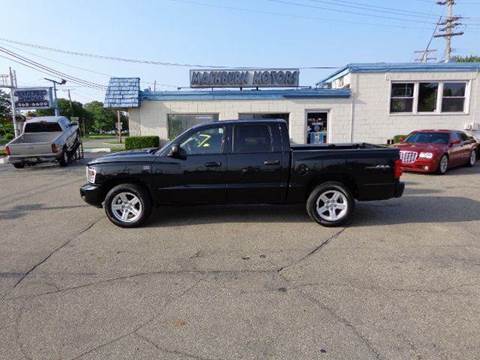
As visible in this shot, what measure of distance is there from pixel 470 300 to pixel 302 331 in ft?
5.97

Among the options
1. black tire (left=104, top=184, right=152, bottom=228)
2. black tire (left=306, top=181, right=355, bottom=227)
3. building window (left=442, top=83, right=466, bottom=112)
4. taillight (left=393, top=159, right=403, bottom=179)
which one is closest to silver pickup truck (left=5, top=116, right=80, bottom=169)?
black tire (left=104, top=184, right=152, bottom=228)

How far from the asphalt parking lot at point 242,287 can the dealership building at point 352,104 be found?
12.5m

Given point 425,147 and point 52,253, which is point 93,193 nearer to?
point 52,253

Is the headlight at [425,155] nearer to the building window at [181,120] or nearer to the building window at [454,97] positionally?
the building window at [454,97]

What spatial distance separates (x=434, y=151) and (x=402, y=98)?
8817 millimetres

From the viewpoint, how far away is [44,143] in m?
14.1

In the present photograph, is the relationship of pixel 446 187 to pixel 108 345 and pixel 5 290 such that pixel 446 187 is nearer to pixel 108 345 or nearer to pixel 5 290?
pixel 108 345

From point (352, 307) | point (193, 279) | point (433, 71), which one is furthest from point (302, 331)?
point (433, 71)

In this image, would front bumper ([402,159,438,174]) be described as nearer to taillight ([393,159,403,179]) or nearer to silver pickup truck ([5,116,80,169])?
taillight ([393,159,403,179])

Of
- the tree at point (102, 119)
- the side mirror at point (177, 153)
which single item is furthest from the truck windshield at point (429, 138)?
the tree at point (102, 119)

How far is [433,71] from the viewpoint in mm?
17859

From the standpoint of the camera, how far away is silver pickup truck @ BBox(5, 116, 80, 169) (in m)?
13.9

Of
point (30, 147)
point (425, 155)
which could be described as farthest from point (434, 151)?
point (30, 147)

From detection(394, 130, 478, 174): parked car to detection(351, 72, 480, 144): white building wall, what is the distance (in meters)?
5.97
